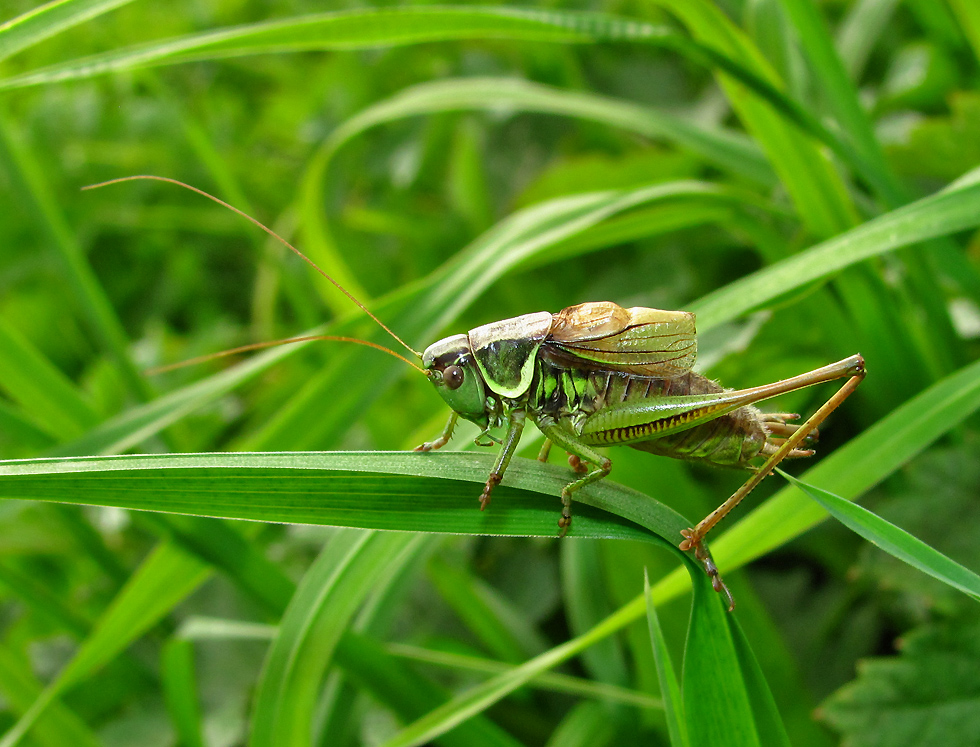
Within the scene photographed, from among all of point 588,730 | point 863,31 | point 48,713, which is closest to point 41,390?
point 48,713

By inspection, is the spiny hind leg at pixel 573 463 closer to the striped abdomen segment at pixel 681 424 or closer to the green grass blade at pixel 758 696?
the striped abdomen segment at pixel 681 424

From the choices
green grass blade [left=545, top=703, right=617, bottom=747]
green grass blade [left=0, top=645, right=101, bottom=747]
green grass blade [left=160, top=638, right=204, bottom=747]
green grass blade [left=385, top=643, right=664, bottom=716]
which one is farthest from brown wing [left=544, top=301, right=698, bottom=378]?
green grass blade [left=0, top=645, right=101, bottom=747]

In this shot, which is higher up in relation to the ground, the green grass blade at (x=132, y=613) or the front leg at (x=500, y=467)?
the green grass blade at (x=132, y=613)

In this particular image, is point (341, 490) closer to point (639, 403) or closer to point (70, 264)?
point (639, 403)

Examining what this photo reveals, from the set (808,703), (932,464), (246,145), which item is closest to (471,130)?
(246,145)

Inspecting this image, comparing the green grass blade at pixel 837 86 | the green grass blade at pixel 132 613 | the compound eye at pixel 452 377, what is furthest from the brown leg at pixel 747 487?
the green grass blade at pixel 132 613

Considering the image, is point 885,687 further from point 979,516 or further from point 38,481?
point 38,481

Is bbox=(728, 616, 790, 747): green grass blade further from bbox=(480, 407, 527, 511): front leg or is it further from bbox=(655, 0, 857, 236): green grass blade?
bbox=(655, 0, 857, 236): green grass blade
